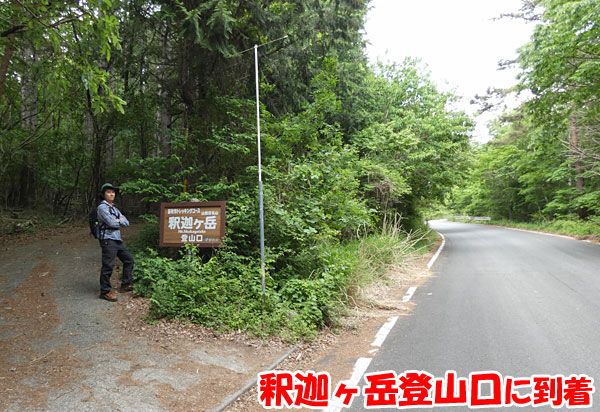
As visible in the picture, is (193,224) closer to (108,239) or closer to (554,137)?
(108,239)

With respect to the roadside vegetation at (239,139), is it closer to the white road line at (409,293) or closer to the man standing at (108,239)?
the man standing at (108,239)

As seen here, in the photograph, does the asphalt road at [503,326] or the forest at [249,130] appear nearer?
the asphalt road at [503,326]

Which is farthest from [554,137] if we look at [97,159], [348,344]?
[97,159]

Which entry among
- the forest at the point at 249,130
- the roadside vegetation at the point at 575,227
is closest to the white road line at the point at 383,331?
the forest at the point at 249,130

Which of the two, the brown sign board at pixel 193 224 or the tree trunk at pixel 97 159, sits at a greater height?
the tree trunk at pixel 97 159

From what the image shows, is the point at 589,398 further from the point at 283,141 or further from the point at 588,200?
the point at 588,200

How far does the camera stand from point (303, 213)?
6.39m

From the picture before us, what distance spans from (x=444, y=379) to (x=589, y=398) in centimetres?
122

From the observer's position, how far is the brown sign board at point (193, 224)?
567 cm

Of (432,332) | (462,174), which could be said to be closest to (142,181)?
(432,332)

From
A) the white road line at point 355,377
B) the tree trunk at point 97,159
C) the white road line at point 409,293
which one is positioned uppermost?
the tree trunk at point 97,159

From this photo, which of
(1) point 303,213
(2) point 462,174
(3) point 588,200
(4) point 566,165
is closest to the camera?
(1) point 303,213

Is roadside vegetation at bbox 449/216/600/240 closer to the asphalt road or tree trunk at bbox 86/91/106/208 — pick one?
the asphalt road

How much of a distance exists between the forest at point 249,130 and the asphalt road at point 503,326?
1.42 m
